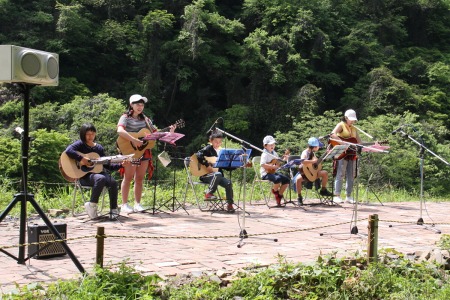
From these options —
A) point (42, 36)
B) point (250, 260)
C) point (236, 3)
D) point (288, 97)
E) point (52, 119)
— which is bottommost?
point (250, 260)

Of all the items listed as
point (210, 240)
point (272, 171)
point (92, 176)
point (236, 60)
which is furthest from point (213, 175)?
point (236, 60)

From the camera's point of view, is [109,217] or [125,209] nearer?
[109,217]

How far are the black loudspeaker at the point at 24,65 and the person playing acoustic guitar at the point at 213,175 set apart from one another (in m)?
4.25

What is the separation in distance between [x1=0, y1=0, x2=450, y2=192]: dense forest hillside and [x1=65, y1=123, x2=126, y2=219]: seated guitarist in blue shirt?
18.2 metres

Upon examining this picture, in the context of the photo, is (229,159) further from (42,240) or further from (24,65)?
(24,65)

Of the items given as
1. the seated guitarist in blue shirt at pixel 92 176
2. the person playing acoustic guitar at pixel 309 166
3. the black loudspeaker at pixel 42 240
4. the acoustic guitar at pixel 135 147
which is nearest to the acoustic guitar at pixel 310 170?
the person playing acoustic guitar at pixel 309 166

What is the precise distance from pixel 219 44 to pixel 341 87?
685cm

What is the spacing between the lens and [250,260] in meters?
5.47

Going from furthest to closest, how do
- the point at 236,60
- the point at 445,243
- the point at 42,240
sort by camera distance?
the point at 236,60 → the point at 445,243 → the point at 42,240

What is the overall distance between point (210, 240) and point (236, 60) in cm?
2391

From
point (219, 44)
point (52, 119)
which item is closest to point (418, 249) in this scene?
point (52, 119)

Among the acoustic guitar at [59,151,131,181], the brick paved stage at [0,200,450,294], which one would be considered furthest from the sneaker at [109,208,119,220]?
the acoustic guitar at [59,151,131,181]

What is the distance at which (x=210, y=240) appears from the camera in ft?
21.2

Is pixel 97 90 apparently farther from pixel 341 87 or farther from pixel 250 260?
pixel 250 260
